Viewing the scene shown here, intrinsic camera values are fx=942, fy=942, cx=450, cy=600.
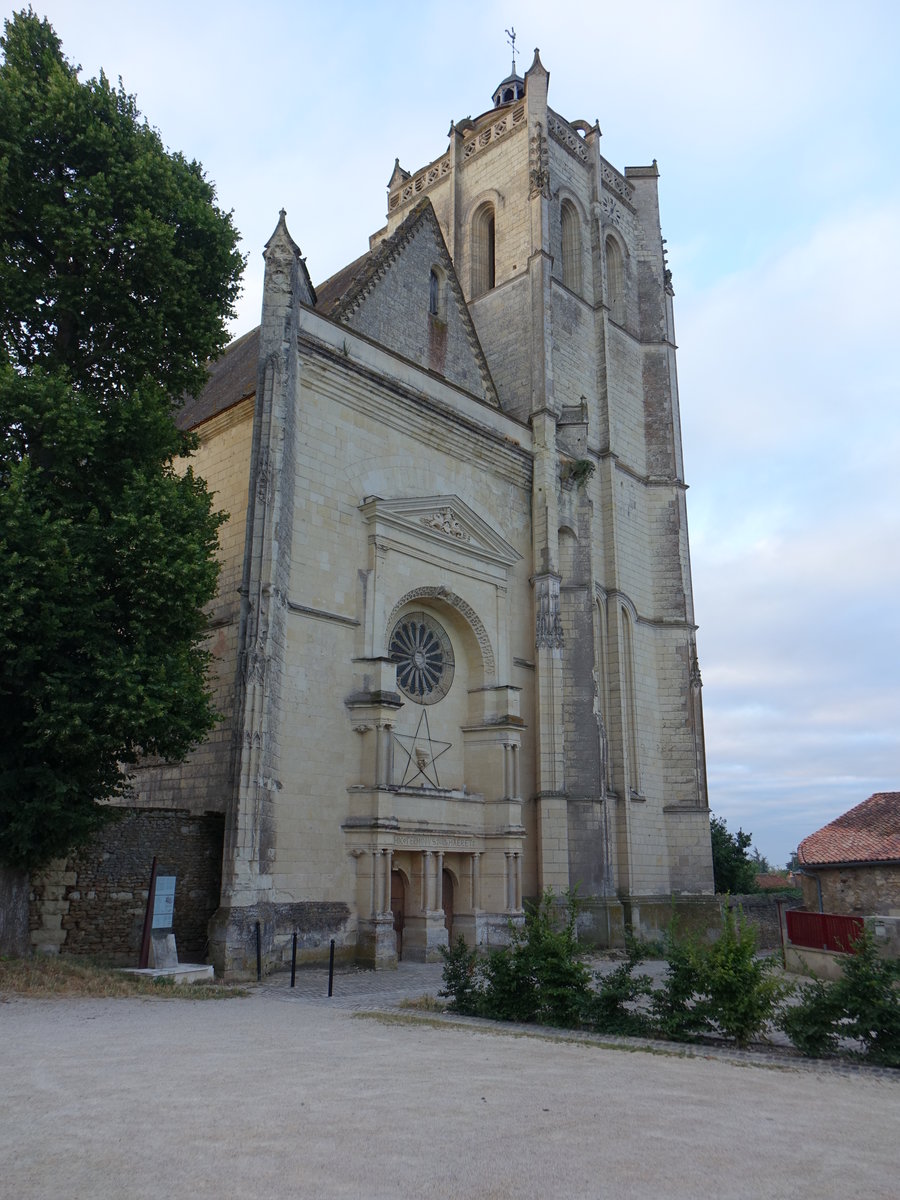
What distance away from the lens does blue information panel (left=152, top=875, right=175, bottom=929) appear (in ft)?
45.3

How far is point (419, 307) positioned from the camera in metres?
22.1

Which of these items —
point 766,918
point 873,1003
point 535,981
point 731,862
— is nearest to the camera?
point 873,1003

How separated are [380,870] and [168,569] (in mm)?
6935

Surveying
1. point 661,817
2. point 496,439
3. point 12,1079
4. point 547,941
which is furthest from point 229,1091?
point 661,817

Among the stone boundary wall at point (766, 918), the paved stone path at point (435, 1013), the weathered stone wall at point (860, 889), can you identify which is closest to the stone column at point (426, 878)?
the paved stone path at point (435, 1013)

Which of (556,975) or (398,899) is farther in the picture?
(398,899)

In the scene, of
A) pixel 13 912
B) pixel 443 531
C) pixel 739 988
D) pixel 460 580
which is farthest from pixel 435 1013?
pixel 443 531

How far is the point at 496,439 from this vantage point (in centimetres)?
2191

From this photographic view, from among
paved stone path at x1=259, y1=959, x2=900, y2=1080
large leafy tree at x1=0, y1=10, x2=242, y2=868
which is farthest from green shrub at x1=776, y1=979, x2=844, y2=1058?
large leafy tree at x1=0, y1=10, x2=242, y2=868

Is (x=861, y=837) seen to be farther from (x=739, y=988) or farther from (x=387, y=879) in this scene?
(x=739, y=988)

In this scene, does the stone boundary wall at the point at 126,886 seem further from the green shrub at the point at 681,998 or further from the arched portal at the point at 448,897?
the green shrub at the point at 681,998

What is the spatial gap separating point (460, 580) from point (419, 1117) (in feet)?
49.1

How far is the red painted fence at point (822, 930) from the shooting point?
1589 cm

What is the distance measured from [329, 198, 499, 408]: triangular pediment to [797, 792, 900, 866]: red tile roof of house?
1415 cm
